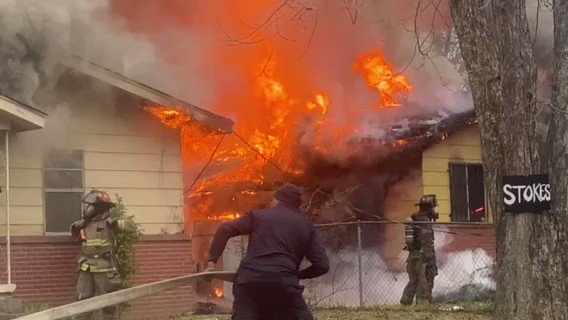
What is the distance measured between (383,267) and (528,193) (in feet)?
27.0

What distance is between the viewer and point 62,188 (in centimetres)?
1055

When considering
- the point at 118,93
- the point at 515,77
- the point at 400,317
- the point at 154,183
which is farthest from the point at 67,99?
the point at 515,77

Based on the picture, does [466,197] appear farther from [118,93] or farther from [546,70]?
[118,93]

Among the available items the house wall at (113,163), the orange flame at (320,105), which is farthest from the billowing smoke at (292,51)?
the house wall at (113,163)

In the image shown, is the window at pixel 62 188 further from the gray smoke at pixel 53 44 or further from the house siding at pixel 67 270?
the gray smoke at pixel 53 44

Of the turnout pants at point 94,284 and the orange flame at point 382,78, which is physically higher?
the orange flame at point 382,78

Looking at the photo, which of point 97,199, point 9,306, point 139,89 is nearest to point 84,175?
point 97,199

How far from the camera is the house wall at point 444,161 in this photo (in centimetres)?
1441

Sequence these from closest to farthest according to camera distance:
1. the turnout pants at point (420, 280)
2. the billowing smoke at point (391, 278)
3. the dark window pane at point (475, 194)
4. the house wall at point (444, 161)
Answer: the turnout pants at point (420, 280) → the billowing smoke at point (391, 278) → the house wall at point (444, 161) → the dark window pane at point (475, 194)

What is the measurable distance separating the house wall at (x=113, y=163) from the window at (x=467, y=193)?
5940mm

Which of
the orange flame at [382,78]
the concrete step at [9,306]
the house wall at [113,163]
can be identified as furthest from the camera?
the orange flame at [382,78]

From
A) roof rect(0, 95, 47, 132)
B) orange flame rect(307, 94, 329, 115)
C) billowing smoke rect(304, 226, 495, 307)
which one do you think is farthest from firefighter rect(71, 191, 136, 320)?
orange flame rect(307, 94, 329, 115)

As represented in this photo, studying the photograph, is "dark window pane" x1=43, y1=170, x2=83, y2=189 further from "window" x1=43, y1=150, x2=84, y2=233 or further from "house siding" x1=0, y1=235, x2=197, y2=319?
"house siding" x1=0, y1=235, x2=197, y2=319

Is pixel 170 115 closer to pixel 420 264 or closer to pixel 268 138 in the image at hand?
pixel 268 138
